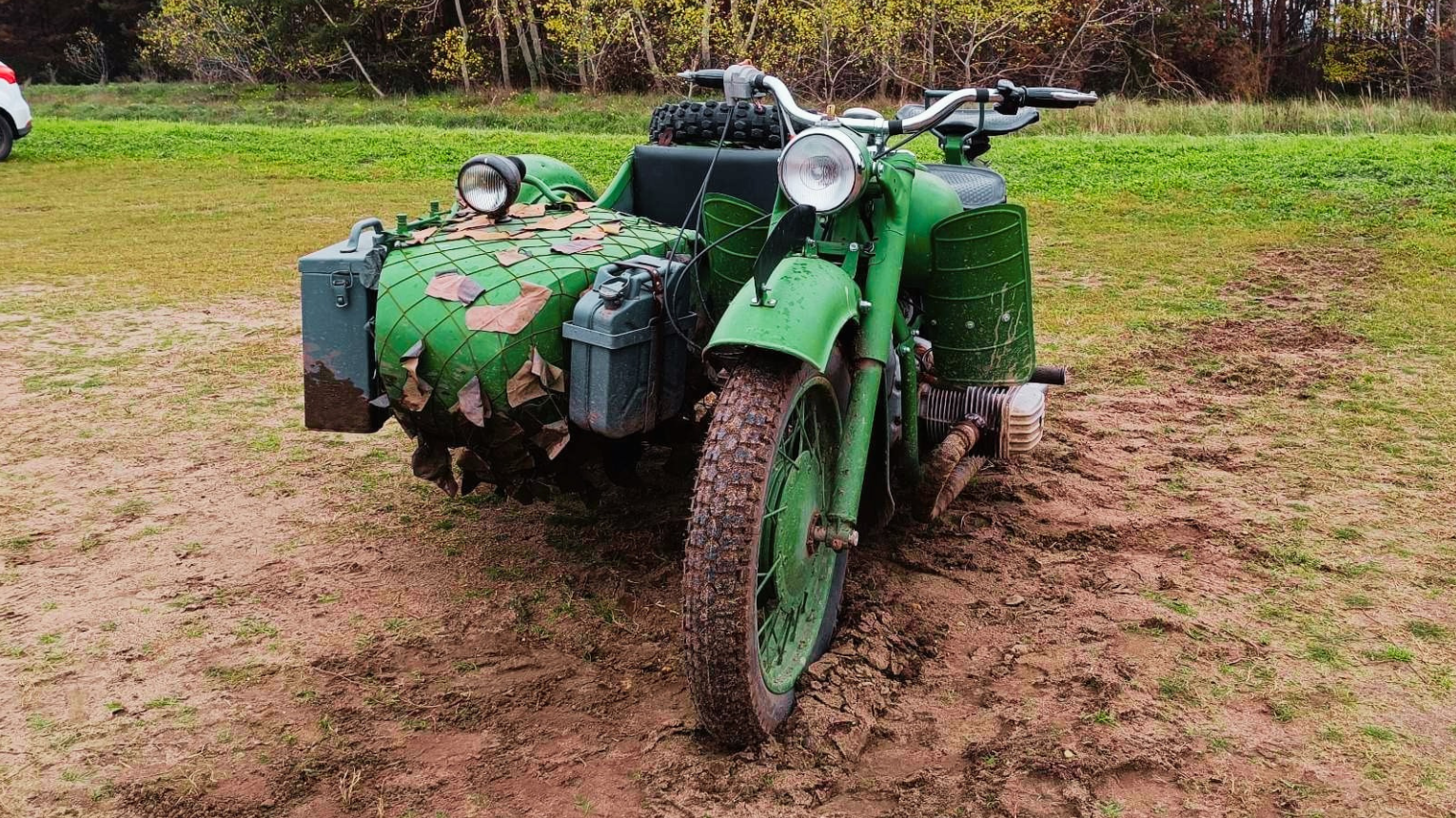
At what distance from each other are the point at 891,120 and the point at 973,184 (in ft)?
3.55

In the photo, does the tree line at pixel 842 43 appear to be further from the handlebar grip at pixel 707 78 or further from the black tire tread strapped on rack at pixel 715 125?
the handlebar grip at pixel 707 78

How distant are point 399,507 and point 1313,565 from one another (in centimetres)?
306

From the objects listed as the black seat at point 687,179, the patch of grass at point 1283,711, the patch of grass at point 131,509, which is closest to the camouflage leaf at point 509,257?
the black seat at point 687,179

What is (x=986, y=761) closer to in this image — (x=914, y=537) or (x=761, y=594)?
(x=761, y=594)

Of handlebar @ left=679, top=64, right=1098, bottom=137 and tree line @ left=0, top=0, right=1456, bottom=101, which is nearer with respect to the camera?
handlebar @ left=679, top=64, right=1098, bottom=137

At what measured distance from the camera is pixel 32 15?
3562cm

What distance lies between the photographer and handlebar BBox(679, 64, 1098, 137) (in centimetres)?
306

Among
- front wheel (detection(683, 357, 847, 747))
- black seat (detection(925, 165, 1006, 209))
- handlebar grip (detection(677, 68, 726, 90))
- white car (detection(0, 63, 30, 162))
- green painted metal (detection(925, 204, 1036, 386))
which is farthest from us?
white car (detection(0, 63, 30, 162))

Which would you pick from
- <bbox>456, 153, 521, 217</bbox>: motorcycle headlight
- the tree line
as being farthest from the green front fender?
the tree line

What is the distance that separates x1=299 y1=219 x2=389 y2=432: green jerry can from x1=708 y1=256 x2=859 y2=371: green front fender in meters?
1.13

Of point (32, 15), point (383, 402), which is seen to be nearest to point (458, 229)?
point (383, 402)

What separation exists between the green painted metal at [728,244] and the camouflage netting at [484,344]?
0.27 meters

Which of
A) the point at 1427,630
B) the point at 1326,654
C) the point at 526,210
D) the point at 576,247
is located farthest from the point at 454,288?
the point at 1427,630

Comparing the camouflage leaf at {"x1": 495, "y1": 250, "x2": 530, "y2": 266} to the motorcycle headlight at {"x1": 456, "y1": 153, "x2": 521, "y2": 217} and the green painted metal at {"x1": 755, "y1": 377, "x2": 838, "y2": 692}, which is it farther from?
the green painted metal at {"x1": 755, "y1": 377, "x2": 838, "y2": 692}
